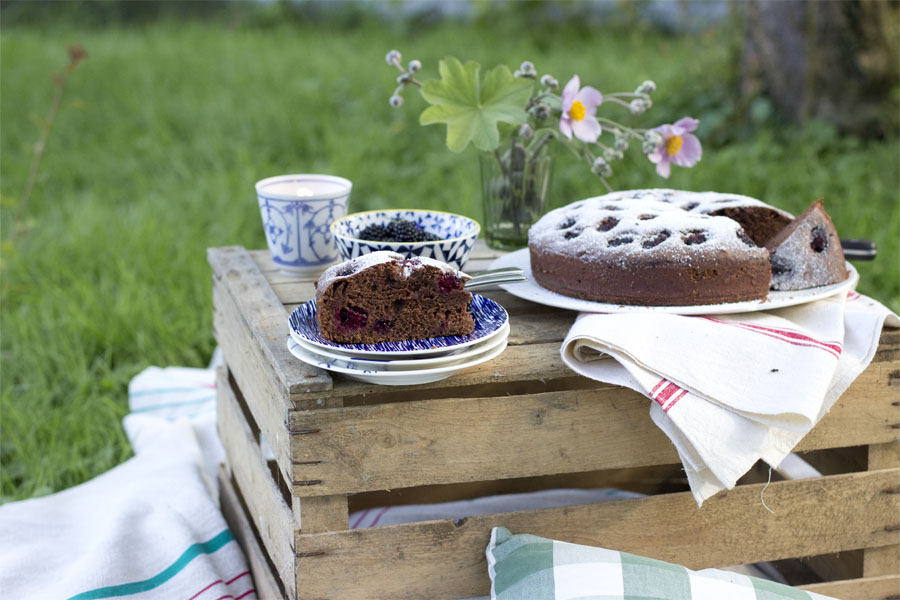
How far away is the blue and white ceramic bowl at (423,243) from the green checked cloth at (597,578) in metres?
0.45

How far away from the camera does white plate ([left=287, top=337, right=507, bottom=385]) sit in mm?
1136

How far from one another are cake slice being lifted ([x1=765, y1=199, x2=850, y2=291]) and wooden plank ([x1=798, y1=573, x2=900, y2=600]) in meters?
0.48

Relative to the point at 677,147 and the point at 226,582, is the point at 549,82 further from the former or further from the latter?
the point at 226,582

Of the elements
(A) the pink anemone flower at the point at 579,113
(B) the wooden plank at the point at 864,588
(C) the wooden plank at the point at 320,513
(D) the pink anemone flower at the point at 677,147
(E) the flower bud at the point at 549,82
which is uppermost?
(E) the flower bud at the point at 549,82

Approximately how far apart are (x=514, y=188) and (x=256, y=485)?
72 centimetres

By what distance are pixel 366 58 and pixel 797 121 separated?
7.92ft

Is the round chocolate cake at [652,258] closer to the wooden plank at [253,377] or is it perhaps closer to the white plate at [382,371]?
the white plate at [382,371]

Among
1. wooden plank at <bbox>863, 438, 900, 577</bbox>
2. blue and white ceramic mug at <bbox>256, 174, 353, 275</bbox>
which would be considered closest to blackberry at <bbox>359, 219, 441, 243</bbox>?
blue and white ceramic mug at <bbox>256, 174, 353, 275</bbox>

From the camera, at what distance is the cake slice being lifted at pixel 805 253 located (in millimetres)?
1438

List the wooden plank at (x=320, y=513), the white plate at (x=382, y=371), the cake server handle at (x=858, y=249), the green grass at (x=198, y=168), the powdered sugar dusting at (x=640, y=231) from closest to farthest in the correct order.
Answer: the white plate at (x=382, y=371) → the wooden plank at (x=320, y=513) → the powdered sugar dusting at (x=640, y=231) → the cake server handle at (x=858, y=249) → the green grass at (x=198, y=168)

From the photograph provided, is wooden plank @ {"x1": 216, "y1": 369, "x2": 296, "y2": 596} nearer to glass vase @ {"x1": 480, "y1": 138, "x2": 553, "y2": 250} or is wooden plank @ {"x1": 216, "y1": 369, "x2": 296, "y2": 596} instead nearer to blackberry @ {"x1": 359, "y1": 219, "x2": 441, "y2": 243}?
blackberry @ {"x1": 359, "y1": 219, "x2": 441, "y2": 243}

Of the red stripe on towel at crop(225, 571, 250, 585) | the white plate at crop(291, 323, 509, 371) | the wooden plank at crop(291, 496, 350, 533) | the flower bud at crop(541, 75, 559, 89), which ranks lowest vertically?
the red stripe on towel at crop(225, 571, 250, 585)

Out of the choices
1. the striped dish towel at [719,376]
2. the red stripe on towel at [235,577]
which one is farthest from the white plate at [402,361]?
the red stripe on towel at [235,577]

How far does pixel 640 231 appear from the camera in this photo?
1.38m
